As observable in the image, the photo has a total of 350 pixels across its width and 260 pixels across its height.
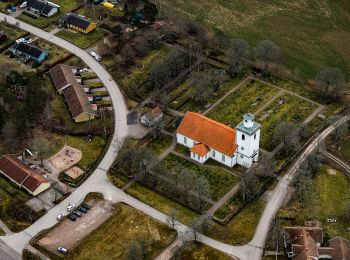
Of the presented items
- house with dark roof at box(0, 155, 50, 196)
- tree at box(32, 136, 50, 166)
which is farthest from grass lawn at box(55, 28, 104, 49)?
house with dark roof at box(0, 155, 50, 196)

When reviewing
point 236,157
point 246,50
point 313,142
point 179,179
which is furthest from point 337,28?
point 179,179

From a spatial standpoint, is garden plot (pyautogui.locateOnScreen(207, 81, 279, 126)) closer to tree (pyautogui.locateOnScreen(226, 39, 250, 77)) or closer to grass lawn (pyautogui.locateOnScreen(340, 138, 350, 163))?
tree (pyautogui.locateOnScreen(226, 39, 250, 77))

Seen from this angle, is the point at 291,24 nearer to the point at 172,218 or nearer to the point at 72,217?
the point at 172,218

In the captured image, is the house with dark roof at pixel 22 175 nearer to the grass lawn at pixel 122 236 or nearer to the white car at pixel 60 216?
the white car at pixel 60 216

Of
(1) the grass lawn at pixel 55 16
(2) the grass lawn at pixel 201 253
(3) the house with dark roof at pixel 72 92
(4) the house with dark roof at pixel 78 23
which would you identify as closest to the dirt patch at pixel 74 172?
(3) the house with dark roof at pixel 72 92

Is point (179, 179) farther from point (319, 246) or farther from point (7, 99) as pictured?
point (7, 99)

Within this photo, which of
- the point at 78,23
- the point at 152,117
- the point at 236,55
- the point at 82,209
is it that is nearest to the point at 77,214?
the point at 82,209
